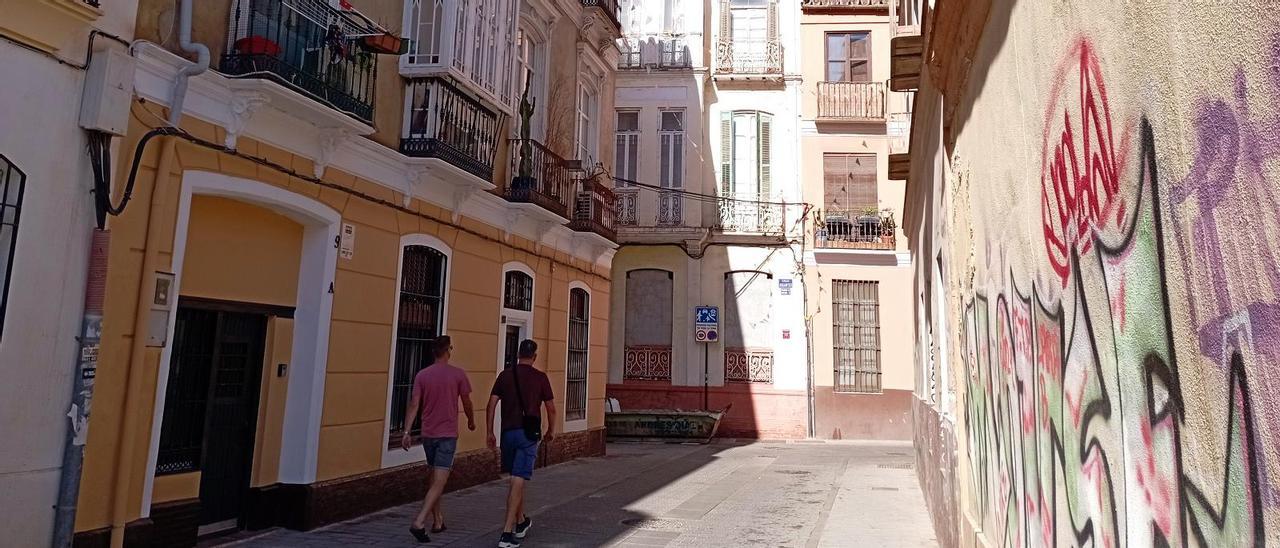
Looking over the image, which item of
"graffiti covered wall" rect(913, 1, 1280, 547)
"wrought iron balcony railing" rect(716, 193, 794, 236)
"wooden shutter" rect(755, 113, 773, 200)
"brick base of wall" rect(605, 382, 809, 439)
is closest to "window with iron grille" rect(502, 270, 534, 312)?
"brick base of wall" rect(605, 382, 809, 439)

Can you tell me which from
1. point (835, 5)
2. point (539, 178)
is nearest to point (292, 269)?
point (539, 178)

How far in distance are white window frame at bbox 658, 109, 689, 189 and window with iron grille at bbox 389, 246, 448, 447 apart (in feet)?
41.5

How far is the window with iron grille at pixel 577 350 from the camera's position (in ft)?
50.0

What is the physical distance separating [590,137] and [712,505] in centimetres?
840

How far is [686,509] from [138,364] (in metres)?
6.41

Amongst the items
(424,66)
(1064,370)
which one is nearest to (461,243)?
(424,66)

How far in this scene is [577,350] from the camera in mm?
15617

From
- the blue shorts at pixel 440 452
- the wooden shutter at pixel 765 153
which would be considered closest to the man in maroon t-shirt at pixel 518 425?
the blue shorts at pixel 440 452

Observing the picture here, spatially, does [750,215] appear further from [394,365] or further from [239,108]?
[239,108]

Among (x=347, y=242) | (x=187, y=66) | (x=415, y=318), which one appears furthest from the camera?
(x=415, y=318)

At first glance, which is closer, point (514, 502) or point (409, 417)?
point (514, 502)

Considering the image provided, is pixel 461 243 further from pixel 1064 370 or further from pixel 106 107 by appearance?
pixel 1064 370

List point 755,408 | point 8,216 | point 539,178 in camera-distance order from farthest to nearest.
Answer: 1. point 755,408
2. point 539,178
3. point 8,216

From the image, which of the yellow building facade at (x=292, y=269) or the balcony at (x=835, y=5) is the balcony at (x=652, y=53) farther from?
the yellow building facade at (x=292, y=269)
